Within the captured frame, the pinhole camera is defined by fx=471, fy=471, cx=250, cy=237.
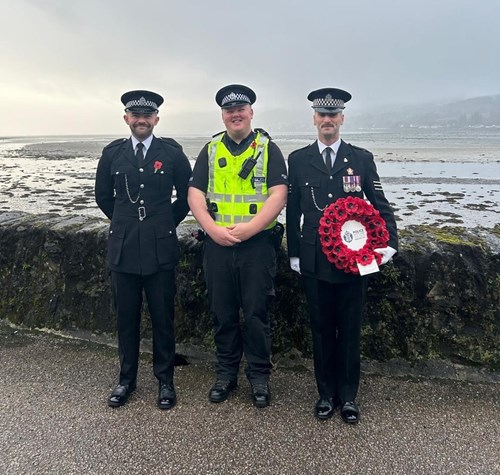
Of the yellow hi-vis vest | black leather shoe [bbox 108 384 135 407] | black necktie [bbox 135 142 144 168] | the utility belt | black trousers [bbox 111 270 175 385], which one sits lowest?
black leather shoe [bbox 108 384 135 407]

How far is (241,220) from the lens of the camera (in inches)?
146

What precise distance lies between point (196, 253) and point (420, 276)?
202cm

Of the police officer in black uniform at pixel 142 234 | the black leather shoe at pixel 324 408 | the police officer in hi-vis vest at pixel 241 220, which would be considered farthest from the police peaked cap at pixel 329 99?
the black leather shoe at pixel 324 408

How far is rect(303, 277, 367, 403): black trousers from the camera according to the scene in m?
3.57

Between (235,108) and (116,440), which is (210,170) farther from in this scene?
(116,440)

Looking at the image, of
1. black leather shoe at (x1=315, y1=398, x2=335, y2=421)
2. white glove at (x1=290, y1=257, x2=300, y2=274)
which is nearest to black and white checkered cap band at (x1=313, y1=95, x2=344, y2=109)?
white glove at (x1=290, y1=257, x2=300, y2=274)

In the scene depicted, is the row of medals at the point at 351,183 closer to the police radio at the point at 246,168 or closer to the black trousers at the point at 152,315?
the police radio at the point at 246,168

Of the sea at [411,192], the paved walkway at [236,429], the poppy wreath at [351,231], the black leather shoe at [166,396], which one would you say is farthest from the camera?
the sea at [411,192]

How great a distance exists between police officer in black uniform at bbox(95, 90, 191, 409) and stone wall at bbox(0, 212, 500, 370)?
0.63m

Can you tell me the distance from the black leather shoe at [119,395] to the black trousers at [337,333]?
5.02 ft

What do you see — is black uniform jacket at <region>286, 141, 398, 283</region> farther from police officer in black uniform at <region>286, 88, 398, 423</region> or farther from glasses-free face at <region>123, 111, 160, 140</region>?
glasses-free face at <region>123, 111, 160, 140</region>

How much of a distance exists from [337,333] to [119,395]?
5.87ft

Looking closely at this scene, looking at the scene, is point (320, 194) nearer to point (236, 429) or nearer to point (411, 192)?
point (236, 429)

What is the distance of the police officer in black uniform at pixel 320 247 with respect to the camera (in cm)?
355
